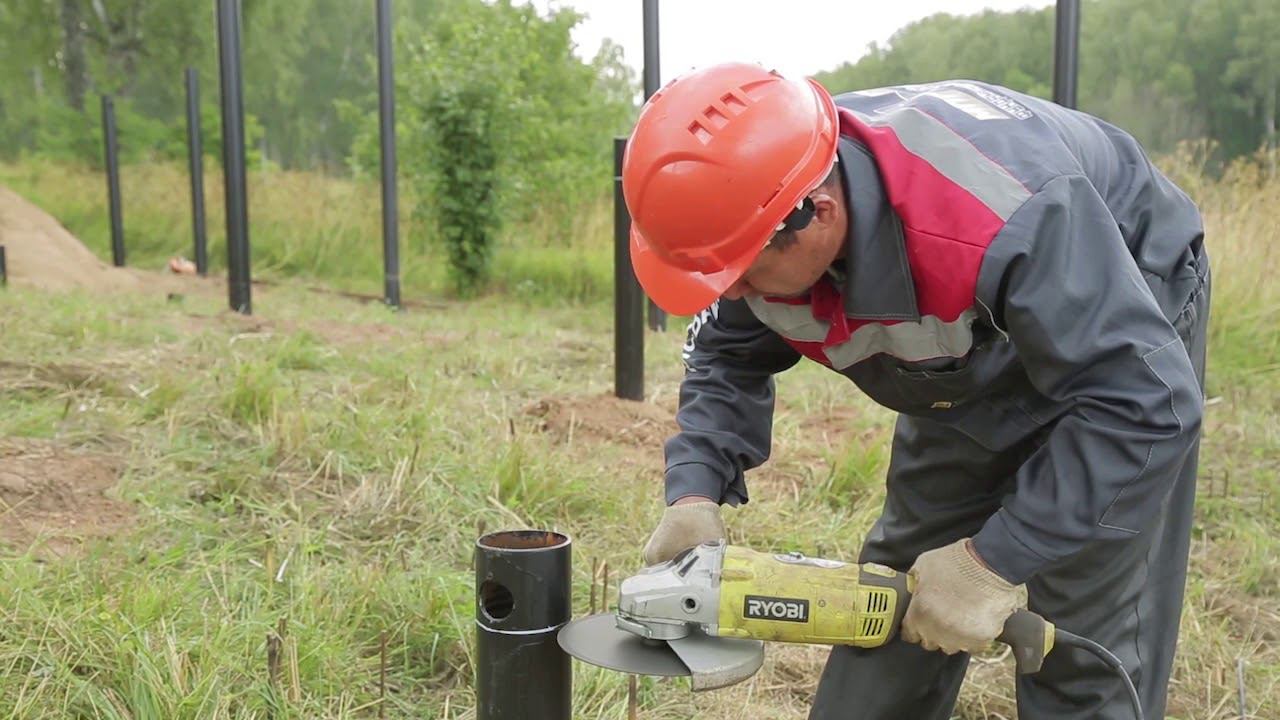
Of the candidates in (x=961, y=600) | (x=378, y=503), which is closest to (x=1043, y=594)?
(x=961, y=600)

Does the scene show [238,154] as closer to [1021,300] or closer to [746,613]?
[746,613]

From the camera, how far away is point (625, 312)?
4.69 meters

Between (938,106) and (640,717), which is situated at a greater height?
(938,106)

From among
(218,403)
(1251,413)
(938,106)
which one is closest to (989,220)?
(938,106)

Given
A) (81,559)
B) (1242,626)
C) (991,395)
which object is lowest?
(1242,626)

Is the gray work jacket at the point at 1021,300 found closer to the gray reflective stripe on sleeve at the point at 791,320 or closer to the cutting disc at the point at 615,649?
the gray reflective stripe on sleeve at the point at 791,320

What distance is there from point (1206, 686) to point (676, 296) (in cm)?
203

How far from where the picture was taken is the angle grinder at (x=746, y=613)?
176 cm

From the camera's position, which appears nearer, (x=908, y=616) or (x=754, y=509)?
(x=908, y=616)

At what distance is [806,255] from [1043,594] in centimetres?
78

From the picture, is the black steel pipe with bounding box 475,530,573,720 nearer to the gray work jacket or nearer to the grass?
the gray work jacket

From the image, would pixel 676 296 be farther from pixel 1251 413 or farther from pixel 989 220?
pixel 1251 413

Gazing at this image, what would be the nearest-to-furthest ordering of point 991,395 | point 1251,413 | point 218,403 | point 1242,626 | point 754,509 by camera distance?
point 991,395
point 1242,626
point 754,509
point 218,403
point 1251,413

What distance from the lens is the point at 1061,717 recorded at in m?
2.01
